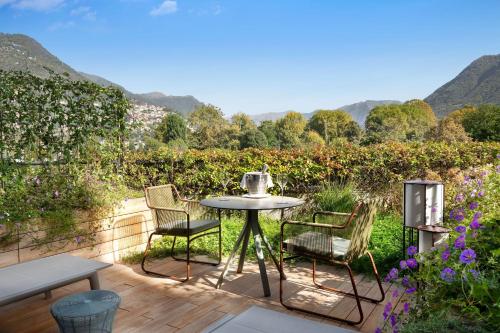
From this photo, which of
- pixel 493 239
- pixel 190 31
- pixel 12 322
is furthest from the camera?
pixel 190 31

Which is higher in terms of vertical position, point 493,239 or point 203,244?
point 493,239

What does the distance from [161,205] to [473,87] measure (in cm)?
4155

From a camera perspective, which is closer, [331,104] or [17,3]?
[17,3]

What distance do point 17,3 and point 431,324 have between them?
3117 cm

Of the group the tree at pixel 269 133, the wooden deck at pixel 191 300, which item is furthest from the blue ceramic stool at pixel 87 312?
the tree at pixel 269 133

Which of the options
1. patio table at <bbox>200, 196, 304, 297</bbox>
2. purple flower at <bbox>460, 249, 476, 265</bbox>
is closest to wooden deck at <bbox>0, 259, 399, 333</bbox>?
patio table at <bbox>200, 196, 304, 297</bbox>

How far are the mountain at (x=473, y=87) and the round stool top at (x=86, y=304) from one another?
35488 mm

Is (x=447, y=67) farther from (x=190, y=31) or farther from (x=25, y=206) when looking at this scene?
(x=25, y=206)

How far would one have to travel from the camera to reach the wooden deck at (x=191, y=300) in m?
2.59

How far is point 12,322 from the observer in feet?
8.66

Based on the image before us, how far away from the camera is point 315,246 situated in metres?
2.74

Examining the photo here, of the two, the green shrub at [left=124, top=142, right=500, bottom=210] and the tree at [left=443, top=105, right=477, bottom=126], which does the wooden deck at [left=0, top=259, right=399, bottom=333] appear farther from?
the tree at [left=443, top=105, right=477, bottom=126]

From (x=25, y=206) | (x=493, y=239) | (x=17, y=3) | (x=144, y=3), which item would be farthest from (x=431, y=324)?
(x=17, y=3)

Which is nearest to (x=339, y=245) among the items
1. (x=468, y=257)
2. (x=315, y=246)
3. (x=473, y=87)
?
(x=315, y=246)
